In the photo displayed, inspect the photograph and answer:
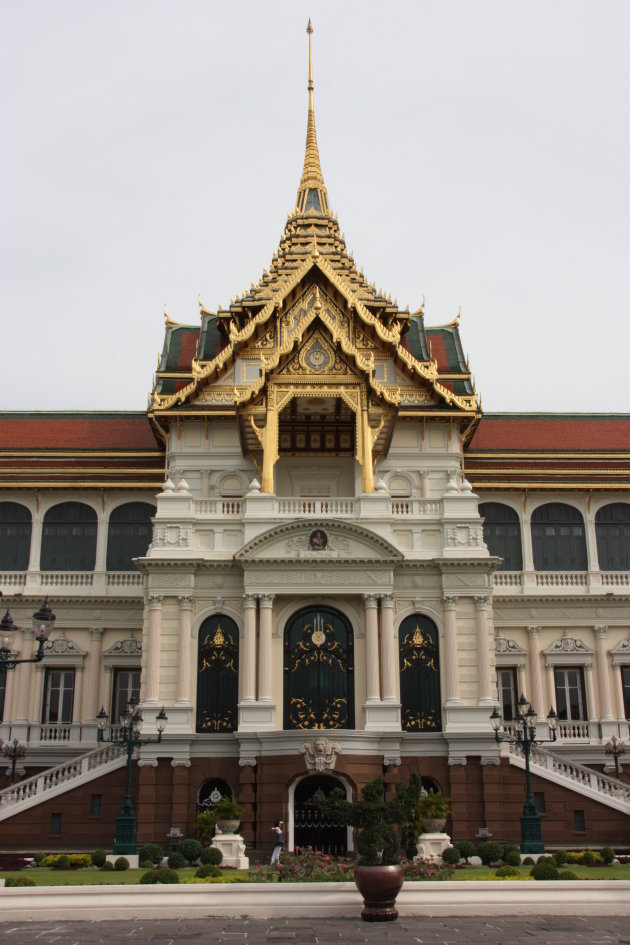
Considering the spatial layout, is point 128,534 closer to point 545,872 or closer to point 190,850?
point 190,850

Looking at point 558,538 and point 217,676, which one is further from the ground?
point 558,538

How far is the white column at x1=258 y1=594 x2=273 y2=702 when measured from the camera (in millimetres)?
31641

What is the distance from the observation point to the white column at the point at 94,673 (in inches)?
1548

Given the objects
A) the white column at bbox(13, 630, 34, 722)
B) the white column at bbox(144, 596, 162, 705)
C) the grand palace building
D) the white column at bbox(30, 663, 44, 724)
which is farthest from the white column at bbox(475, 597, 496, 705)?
the white column at bbox(13, 630, 34, 722)

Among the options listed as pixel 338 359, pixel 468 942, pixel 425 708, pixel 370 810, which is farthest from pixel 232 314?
pixel 468 942

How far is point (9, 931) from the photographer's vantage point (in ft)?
57.7

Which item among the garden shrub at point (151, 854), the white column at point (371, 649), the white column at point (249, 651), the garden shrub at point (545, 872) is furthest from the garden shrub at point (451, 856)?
the garden shrub at point (151, 854)

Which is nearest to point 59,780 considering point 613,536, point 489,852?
point 489,852

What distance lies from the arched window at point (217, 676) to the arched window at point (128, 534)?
9.56 metres

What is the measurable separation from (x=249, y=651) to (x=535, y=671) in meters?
13.4

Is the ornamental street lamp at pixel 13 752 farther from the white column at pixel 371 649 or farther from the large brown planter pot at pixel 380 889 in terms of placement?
the large brown planter pot at pixel 380 889

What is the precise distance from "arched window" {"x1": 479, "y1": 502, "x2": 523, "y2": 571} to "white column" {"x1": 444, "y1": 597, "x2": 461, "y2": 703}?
378 inches

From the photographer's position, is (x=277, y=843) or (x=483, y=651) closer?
(x=277, y=843)

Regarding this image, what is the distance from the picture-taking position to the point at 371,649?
32.1 m
